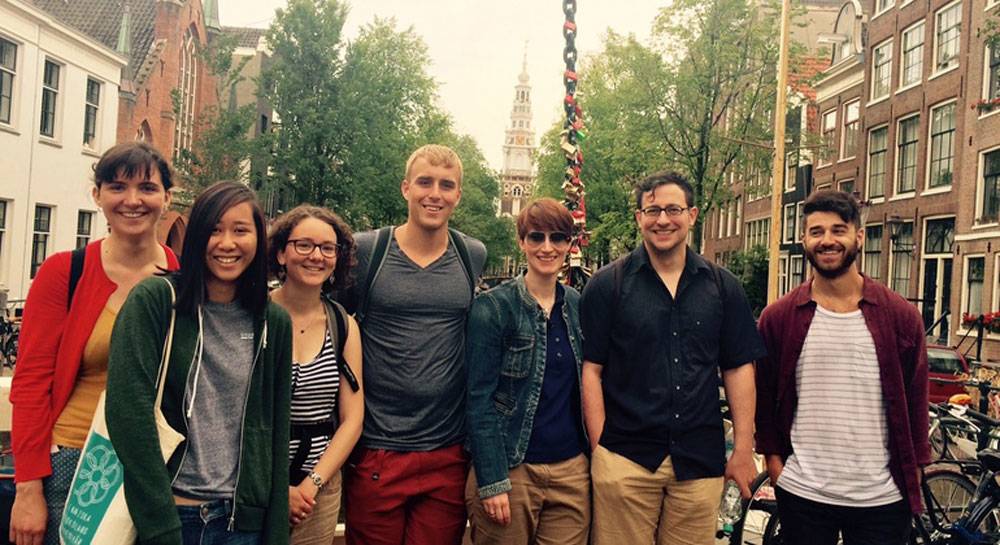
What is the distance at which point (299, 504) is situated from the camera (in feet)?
9.08

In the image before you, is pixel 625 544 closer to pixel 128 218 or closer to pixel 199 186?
pixel 128 218

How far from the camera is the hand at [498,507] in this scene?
9.71ft

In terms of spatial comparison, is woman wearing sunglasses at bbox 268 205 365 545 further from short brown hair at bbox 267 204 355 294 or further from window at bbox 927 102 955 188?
window at bbox 927 102 955 188

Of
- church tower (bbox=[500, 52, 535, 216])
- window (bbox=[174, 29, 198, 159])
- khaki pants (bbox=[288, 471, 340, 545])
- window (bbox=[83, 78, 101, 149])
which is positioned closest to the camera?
khaki pants (bbox=[288, 471, 340, 545])

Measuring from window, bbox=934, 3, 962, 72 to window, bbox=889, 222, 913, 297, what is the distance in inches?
169

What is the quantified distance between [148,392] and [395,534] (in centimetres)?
124

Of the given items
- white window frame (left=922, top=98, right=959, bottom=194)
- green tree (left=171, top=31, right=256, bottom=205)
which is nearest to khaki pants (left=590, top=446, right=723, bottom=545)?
green tree (left=171, top=31, right=256, bottom=205)

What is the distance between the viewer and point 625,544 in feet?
9.98

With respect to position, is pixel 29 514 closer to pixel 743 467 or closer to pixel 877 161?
pixel 743 467

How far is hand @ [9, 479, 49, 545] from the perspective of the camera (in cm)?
233

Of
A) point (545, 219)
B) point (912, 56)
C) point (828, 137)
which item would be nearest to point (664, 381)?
point (545, 219)

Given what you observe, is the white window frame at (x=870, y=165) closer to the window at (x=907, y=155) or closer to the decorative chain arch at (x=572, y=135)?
the window at (x=907, y=155)

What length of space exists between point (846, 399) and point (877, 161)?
24.2 metres

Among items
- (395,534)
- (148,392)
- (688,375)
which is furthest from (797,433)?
(148,392)
